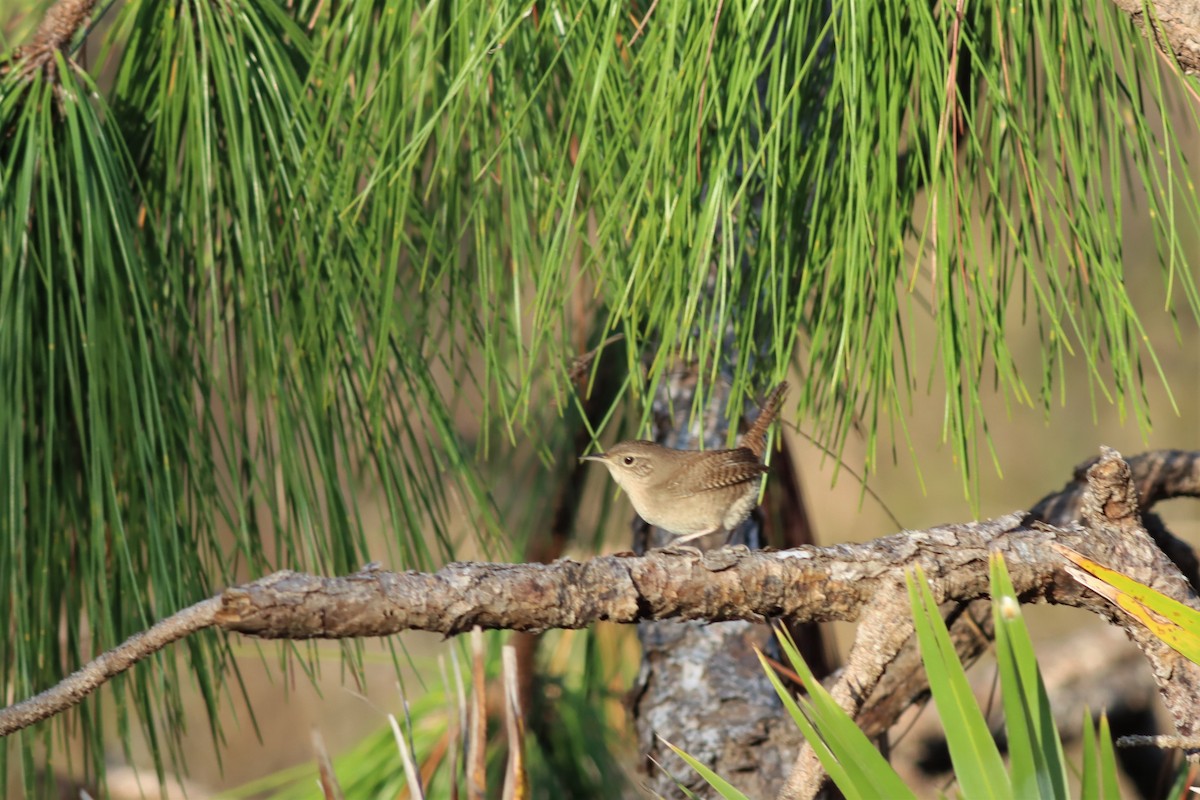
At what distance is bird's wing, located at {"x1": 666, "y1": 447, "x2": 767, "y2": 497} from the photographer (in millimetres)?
1726

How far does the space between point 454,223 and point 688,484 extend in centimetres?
64

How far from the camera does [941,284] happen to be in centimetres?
104

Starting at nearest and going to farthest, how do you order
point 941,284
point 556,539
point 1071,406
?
point 941,284 < point 556,539 < point 1071,406

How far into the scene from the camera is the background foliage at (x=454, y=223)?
1.07 meters

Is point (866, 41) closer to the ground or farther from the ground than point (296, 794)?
farther from the ground

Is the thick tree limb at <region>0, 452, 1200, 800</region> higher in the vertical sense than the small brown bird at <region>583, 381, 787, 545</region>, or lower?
higher

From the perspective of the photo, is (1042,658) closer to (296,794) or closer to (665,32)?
(296,794)

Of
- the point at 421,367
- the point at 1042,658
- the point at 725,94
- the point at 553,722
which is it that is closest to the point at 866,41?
the point at 725,94

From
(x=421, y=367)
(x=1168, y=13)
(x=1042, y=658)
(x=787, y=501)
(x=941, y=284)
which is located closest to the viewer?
(x=1168, y=13)

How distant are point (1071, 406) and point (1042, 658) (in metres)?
3.29

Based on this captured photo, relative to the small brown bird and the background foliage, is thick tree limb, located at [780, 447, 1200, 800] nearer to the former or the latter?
the background foliage

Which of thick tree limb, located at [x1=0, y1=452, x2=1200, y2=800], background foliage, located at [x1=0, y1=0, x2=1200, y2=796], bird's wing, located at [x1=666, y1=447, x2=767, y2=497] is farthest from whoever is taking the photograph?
bird's wing, located at [x1=666, y1=447, x2=767, y2=497]

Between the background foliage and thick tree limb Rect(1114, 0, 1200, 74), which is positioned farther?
the background foliage

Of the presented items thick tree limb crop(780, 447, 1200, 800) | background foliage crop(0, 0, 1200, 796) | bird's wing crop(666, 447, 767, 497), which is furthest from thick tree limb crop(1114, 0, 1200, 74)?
bird's wing crop(666, 447, 767, 497)
